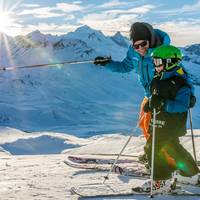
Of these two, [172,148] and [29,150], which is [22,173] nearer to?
[172,148]

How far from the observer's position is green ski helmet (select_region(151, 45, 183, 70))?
5797 millimetres

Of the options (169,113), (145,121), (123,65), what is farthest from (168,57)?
(123,65)

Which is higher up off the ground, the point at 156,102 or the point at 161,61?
the point at 161,61

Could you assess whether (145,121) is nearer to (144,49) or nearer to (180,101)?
(144,49)

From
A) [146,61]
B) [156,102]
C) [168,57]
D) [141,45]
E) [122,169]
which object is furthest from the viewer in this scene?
[122,169]

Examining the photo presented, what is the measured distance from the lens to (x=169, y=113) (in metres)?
5.84

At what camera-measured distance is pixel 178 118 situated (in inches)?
230

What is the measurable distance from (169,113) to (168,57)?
70cm

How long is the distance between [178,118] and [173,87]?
463 mm

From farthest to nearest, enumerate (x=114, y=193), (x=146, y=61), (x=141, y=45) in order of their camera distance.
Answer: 1. (x=146, y=61)
2. (x=141, y=45)
3. (x=114, y=193)

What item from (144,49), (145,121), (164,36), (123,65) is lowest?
(145,121)

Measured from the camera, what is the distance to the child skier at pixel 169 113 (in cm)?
563

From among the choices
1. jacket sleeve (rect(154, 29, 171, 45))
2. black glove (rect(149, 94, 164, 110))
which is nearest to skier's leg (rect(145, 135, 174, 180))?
black glove (rect(149, 94, 164, 110))

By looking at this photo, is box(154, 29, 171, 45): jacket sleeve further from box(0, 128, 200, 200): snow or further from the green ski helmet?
box(0, 128, 200, 200): snow
